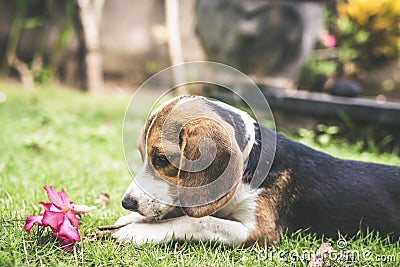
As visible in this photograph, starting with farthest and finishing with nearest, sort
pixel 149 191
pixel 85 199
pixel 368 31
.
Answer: pixel 368 31 → pixel 85 199 → pixel 149 191

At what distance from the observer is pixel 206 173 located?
8.46 feet

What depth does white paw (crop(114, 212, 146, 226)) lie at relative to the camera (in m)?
2.89

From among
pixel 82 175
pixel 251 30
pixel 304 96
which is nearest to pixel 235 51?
pixel 251 30

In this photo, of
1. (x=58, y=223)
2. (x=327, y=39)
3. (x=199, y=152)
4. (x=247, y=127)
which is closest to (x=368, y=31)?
(x=327, y=39)

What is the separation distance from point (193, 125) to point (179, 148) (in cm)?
15

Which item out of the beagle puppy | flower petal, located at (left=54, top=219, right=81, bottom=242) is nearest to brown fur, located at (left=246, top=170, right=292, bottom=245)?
the beagle puppy

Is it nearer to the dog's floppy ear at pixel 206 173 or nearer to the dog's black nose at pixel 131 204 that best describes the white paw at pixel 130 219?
the dog's black nose at pixel 131 204

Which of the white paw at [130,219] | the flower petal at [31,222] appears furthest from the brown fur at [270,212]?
the flower petal at [31,222]

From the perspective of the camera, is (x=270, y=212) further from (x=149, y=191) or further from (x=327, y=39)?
(x=327, y=39)

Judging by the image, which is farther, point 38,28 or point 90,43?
point 38,28

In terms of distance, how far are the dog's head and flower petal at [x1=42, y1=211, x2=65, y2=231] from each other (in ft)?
1.22

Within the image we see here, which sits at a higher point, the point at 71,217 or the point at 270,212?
the point at 71,217

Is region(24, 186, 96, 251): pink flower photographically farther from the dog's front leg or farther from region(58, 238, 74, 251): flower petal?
the dog's front leg

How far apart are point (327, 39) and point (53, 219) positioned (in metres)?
8.11
